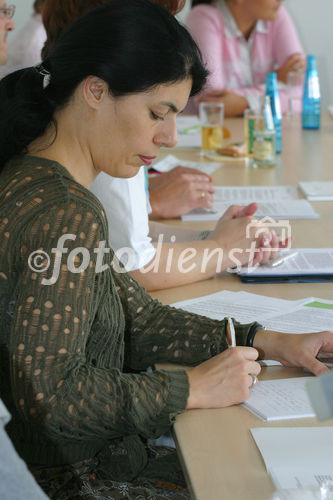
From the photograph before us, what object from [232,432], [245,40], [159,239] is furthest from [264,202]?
[245,40]

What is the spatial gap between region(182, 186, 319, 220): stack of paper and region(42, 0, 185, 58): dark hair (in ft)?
1.90

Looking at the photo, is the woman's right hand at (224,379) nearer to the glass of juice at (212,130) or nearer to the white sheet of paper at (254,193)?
the white sheet of paper at (254,193)

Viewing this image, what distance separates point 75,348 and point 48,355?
0.04 meters

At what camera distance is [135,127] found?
122 cm

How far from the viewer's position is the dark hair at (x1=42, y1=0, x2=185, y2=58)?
5.57ft

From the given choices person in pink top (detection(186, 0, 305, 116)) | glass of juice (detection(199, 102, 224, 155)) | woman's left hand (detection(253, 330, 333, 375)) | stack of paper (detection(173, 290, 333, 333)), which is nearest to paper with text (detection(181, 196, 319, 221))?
stack of paper (detection(173, 290, 333, 333))

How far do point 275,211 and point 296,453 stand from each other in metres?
1.16

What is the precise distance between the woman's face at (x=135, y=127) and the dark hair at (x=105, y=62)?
2 cm

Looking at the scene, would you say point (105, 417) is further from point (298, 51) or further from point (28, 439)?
point (298, 51)

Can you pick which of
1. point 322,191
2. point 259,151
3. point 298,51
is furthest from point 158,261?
point 298,51

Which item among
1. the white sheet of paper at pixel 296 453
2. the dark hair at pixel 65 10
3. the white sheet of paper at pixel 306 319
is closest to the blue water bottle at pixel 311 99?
the dark hair at pixel 65 10

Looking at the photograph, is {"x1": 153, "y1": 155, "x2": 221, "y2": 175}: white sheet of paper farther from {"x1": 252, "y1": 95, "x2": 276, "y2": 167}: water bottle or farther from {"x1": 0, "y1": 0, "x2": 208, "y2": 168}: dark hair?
{"x1": 0, "y1": 0, "x2": 208, "y2": 168}: dark hair

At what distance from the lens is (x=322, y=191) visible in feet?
7.13

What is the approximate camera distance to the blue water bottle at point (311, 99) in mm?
3059
